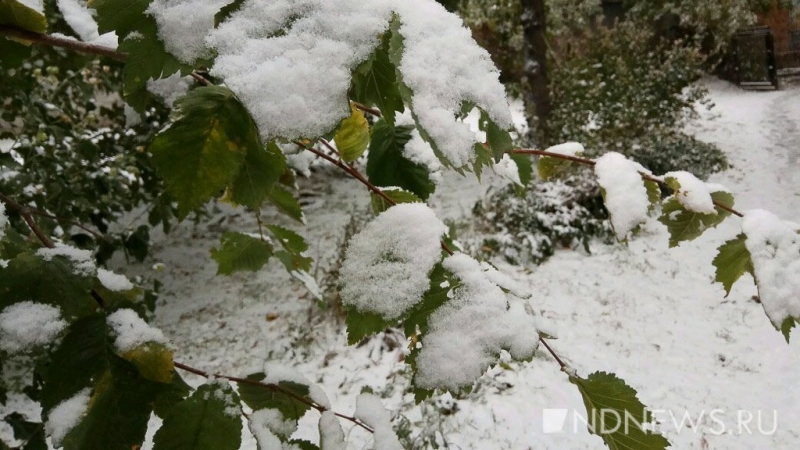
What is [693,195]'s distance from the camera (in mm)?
710

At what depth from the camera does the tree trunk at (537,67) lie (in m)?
5.97

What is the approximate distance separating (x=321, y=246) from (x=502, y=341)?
182 inches

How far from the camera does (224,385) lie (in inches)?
24.0

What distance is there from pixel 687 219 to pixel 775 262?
0.41 feet

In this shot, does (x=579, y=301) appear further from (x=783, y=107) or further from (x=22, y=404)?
(x=783, y=107)

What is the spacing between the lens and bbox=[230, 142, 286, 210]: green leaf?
469 millimetres

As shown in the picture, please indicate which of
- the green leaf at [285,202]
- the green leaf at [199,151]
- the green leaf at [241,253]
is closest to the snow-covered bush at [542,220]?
the green leaf at [241,253]

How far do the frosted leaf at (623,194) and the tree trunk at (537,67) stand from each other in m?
5.44

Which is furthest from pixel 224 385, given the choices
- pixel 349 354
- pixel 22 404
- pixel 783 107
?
pixel 783 107

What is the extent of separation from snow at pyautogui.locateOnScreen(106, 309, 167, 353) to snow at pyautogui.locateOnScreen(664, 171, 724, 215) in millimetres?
723

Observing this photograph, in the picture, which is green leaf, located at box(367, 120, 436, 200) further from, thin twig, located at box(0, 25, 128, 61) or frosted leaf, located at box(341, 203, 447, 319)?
thin twig, located at box(0, 25, 128, 61)

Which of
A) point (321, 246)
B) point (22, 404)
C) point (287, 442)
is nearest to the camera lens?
point (287, 442)

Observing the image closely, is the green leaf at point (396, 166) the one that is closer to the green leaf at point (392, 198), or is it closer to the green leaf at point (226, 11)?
the green leaf at point (392, 198)

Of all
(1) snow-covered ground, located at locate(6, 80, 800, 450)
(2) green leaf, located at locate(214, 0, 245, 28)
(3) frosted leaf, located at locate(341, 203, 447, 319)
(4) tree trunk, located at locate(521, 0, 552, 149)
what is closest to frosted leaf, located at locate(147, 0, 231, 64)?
(2) green leaf, located at locate(214, 0, 245, 28)
